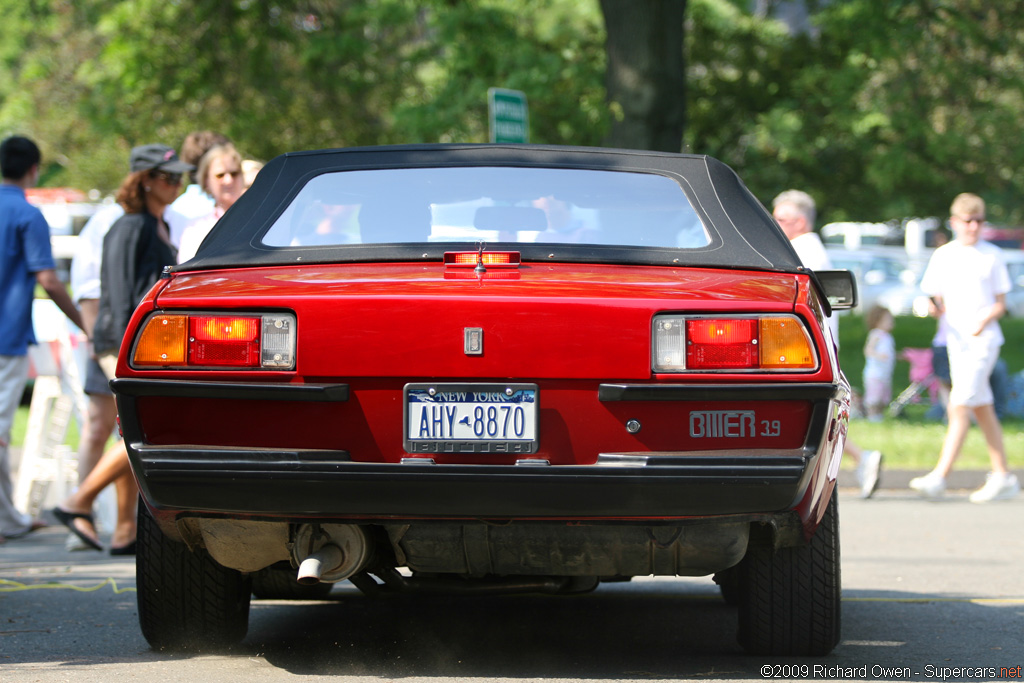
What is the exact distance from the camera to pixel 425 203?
163 inches

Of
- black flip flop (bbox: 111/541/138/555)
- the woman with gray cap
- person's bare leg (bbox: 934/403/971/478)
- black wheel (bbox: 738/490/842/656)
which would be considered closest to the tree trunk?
person's bare leg (bbox: 934/403/971/478)

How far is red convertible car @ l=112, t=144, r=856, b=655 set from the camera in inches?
135

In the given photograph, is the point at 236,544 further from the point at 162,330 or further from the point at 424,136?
the point at 424,136

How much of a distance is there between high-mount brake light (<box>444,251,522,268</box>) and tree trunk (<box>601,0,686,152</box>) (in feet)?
31.6

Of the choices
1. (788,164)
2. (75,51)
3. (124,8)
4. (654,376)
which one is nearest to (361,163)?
(654,376)

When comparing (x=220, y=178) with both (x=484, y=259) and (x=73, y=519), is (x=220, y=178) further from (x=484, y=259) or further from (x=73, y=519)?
(x=484, y=259)

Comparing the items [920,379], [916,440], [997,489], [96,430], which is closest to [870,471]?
[997,489]

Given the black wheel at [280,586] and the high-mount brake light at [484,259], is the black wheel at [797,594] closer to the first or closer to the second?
the high-mount brake light at [484,259]

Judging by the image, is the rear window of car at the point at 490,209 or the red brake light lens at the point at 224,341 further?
the rear window of car at the point at 490,209

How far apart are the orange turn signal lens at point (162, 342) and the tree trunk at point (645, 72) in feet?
32.7

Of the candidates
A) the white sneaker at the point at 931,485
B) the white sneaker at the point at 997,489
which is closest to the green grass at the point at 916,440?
the white sneaker at the point at 997,489

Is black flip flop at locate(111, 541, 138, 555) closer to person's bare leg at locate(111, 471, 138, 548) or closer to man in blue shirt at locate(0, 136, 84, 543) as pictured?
person's bare leg at locate(111, 471, 138, 548)

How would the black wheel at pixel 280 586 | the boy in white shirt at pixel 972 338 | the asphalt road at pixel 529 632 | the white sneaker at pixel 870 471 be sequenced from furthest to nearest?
the boy in white shirt at pixel 972 338
the white sneaker at pixel 870 471
the black wheel at pixel 280 586
the asphalt road at pixel 529 632

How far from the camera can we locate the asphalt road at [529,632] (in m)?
3.99
